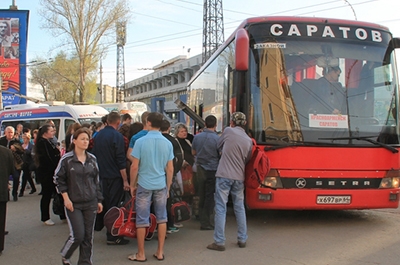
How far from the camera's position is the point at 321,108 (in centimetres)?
667

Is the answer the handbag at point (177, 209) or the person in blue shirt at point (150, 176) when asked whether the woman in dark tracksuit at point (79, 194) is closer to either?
the person in blue shirt at point (150, 176)

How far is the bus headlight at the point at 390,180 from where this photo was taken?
671cm

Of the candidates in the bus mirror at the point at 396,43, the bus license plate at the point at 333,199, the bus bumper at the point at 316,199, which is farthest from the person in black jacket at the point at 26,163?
the bus mirror at the point at 396,43

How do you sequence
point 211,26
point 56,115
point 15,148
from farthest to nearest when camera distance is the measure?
point 211,26
point 56,115
point 15,148

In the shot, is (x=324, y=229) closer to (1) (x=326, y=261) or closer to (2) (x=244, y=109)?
(1) (x=326, y=261)

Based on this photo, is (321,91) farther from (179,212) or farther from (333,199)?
(179,212)

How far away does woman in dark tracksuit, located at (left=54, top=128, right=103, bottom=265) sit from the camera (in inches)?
184

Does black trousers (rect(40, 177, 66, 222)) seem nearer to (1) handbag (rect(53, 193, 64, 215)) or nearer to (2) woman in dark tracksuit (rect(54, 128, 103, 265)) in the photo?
(1) handbag (rect(53, 193, 64, 215))

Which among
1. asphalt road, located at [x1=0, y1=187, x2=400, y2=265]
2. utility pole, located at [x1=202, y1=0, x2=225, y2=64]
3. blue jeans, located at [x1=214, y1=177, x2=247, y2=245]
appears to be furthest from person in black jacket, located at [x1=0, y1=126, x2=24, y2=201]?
utility pole, located at [x1=202, y1=0, x2=225, y2=64]

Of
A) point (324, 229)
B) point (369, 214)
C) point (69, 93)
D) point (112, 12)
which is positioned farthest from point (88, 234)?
point (69, 93)

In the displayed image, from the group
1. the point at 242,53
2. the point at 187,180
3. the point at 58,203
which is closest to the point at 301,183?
the point at 187,180

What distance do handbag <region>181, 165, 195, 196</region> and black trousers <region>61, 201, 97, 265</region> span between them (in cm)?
247

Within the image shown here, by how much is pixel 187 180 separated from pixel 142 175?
2.05 m

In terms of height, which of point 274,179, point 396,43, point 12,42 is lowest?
point 274,179
